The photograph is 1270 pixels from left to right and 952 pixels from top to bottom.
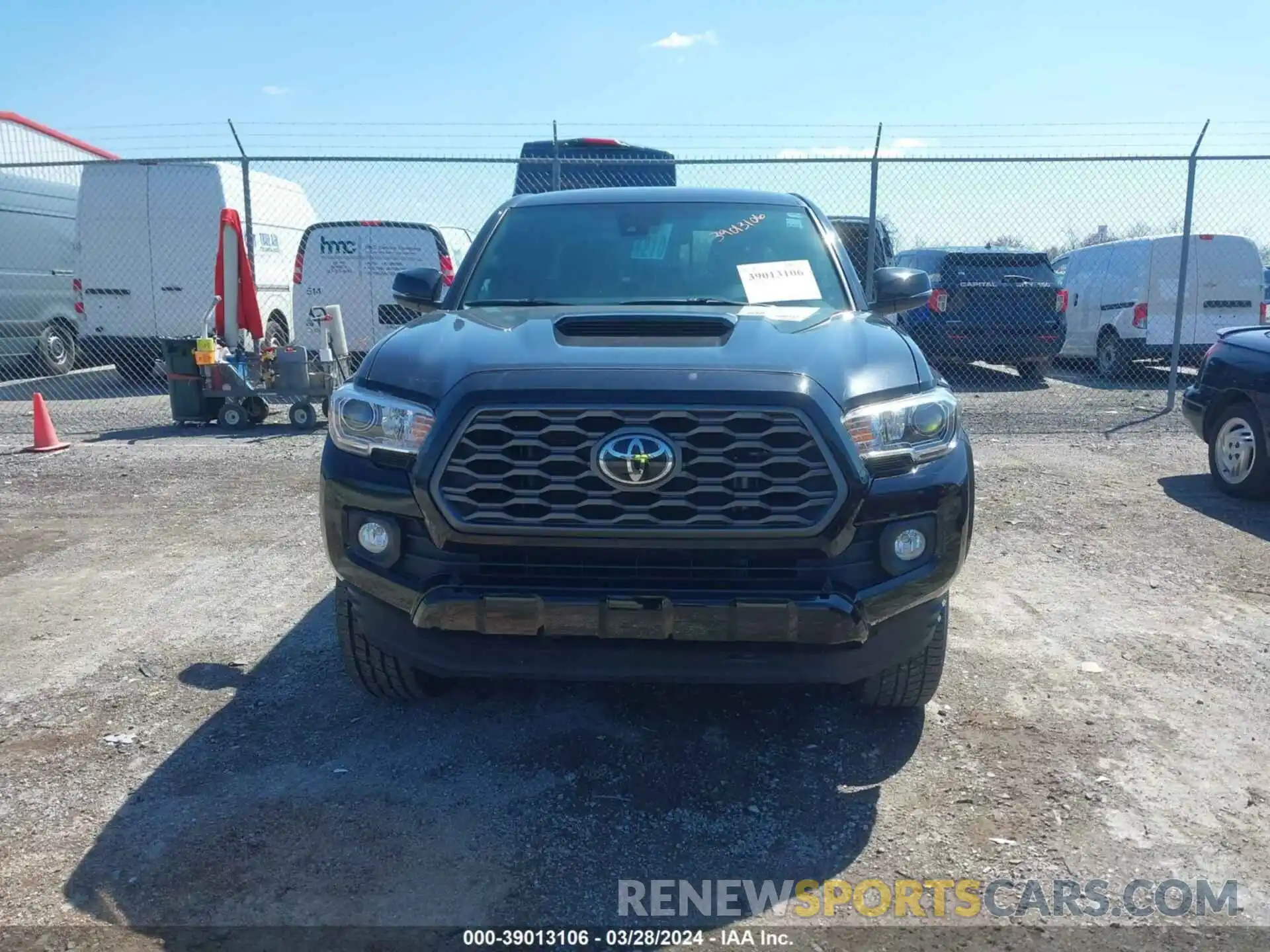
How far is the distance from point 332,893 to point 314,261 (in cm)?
983

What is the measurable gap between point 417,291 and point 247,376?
19.0 feet

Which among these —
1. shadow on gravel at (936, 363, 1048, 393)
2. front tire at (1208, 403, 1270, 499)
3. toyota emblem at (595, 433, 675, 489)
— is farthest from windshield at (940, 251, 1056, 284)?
toyota emblem at (595, 433, 675, 489)

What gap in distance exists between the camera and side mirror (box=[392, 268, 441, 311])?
423 centimetres

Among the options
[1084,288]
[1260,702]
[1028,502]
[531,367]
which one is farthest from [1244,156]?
[531,367]

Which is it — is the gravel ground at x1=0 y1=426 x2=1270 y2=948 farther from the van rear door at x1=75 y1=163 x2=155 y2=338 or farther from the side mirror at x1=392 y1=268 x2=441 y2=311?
the van rear door at x1=75 y1=163 x2=155 y2=338

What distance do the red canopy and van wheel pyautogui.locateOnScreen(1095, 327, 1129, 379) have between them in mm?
10681

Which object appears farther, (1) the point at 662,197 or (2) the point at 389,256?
(2) the point at 389,256

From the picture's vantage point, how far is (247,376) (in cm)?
935

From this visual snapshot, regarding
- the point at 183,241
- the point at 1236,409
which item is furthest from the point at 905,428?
the point at 183,241

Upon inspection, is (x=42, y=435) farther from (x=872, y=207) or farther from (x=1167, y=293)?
(x=1167, y=293)

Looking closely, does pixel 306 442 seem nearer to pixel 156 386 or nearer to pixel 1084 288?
pixel 156 386

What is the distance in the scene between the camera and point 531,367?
281cm

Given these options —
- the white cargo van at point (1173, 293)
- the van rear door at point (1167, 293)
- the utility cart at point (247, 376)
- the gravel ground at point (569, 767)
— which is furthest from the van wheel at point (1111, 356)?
the utility cart at point (247, 376)

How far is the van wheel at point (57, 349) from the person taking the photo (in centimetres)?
1402
